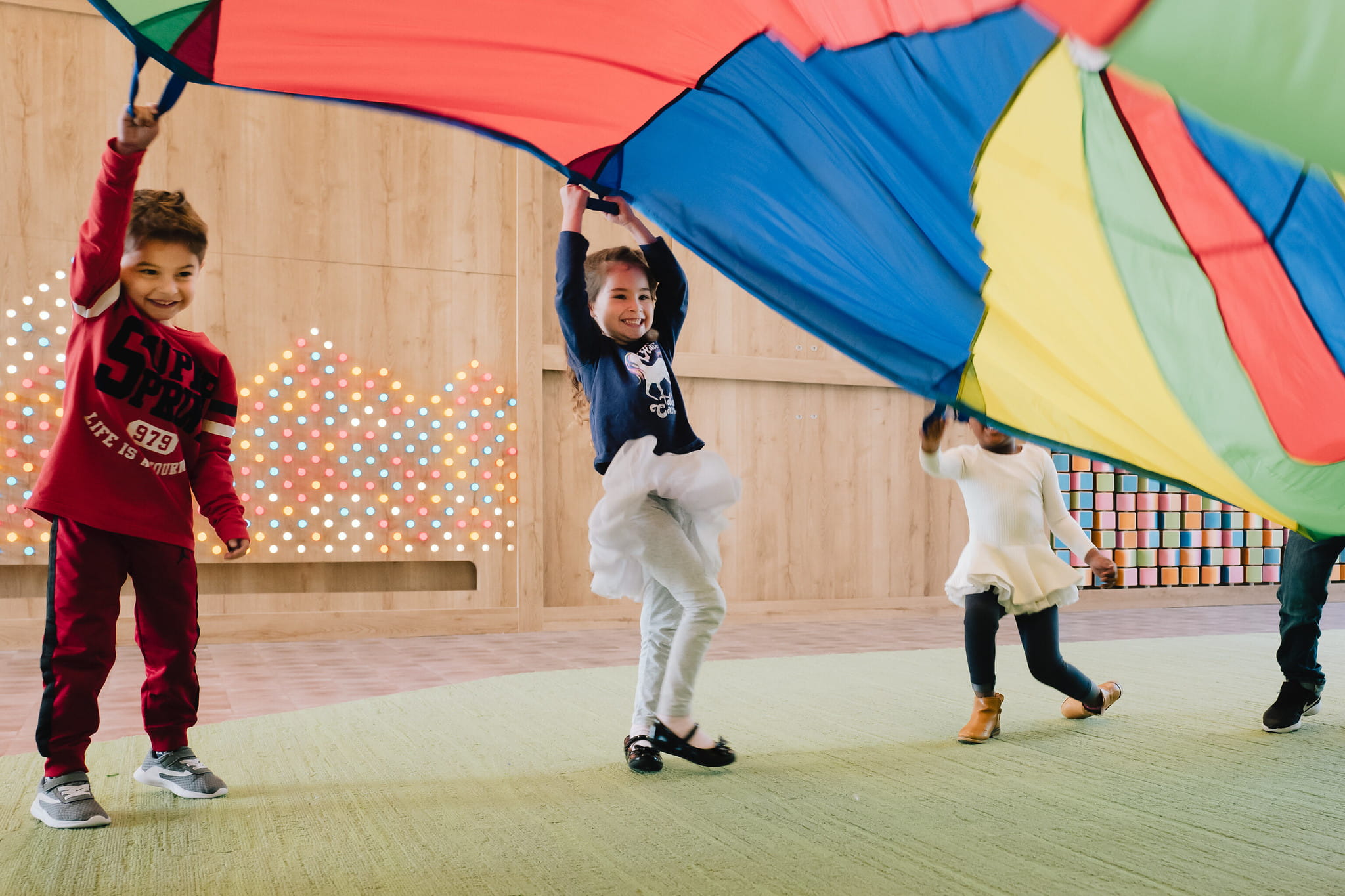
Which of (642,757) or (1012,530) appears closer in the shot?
(642,757)

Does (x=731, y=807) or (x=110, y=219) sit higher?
(x=110, y=219)

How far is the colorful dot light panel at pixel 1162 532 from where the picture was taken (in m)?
6.22

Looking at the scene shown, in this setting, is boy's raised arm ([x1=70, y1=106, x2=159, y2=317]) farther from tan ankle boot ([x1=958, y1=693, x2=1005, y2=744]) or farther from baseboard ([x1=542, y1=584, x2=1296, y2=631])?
baseboard ([x1=542, y1=584, x2=1296, y2=631])

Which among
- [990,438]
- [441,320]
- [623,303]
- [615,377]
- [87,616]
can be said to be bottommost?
[87,616]

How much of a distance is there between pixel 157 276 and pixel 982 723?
76.9 inches

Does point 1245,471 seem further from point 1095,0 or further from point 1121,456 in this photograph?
point 1095,0

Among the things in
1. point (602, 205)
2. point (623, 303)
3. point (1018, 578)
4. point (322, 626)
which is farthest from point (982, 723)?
point (322, 626)

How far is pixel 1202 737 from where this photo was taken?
240 cm

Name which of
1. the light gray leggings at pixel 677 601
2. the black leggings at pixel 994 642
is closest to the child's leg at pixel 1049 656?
the black leggings at pixel 994 642

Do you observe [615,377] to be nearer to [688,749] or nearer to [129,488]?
[688,749]

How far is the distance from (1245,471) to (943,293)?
451 mm

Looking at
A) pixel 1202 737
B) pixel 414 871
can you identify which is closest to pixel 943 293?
pixel 414 871

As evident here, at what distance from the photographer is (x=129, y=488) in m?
1.76

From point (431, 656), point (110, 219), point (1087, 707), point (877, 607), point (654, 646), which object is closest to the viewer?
point (110, 219)
